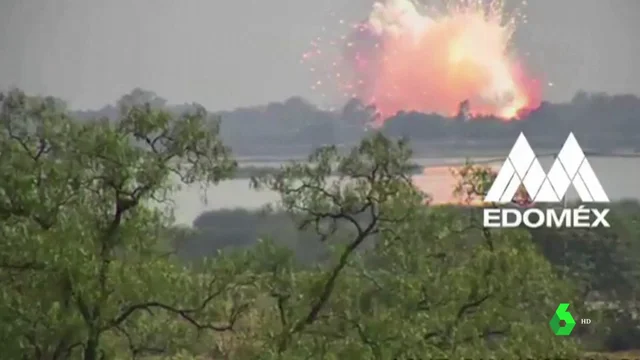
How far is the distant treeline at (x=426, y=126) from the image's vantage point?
283 centimetres

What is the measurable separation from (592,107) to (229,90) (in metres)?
1.17

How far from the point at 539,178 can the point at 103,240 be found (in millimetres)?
1390

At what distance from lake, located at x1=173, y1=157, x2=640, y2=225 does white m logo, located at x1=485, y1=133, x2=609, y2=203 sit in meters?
0.02

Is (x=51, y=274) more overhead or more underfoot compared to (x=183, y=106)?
more underfoot

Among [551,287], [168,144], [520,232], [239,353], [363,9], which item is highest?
[363,9]

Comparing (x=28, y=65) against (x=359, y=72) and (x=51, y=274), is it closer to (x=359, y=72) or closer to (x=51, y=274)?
(x=51, y=274)

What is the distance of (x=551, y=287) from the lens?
290cm

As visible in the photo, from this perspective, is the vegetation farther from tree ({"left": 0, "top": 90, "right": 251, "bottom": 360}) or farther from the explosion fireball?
the explosion fireball

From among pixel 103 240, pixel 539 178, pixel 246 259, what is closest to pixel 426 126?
pixel 539 178

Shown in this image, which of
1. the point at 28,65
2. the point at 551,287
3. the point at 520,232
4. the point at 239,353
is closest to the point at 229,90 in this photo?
the point at 28,65

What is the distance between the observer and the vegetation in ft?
9.07

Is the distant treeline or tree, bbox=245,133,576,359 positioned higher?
the distant treeline

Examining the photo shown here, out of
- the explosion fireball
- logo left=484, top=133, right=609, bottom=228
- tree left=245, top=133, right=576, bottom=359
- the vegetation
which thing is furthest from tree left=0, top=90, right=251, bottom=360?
logo left=484, top=133, right=609, bottom=228

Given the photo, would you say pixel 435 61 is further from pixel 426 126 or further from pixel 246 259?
pixel 246 259
